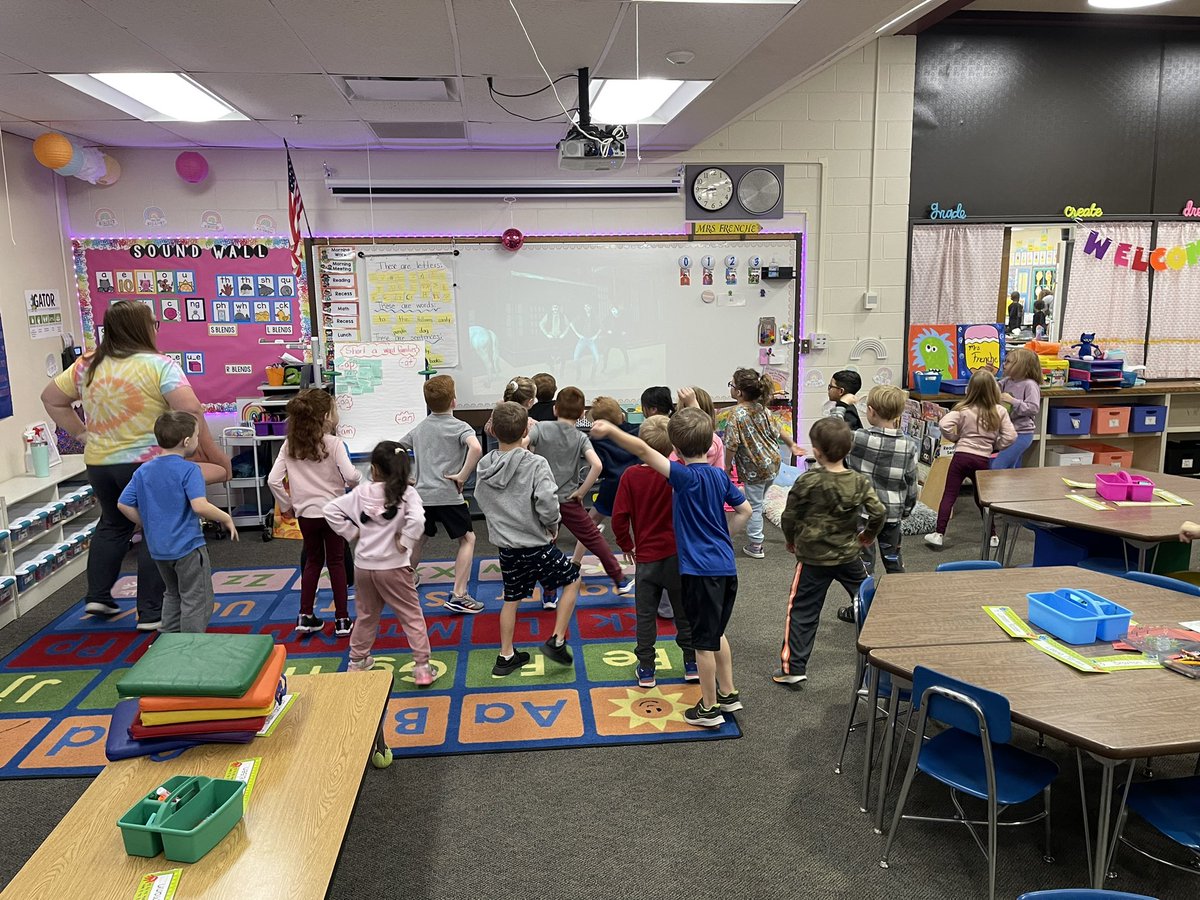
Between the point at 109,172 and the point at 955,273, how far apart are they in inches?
269

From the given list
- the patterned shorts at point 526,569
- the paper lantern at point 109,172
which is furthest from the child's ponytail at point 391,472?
the paper lantern at point 109,172

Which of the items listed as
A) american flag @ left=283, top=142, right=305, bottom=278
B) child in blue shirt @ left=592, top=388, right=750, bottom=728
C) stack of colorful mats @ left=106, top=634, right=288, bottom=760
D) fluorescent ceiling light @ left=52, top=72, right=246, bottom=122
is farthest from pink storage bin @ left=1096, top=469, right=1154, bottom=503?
american flag @ left=283, top=142, right=305, bottom=278

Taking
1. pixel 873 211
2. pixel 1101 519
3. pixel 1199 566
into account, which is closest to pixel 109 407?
pixel 1101 519

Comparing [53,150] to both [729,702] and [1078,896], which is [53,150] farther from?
[1078,896]

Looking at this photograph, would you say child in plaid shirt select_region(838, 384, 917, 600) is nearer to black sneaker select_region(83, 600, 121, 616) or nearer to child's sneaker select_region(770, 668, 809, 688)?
child's sneaker select_region(770, 668, 809, 688)

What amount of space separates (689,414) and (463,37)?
211 centimetres

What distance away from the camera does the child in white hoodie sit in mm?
3545

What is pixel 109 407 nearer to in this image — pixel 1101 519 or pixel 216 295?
pixel 216 295

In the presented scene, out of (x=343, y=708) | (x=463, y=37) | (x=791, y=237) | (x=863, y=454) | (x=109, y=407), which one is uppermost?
(x=463, y=37)

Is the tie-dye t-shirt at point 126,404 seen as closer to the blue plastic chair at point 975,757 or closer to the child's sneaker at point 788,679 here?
the child's sneaker at point 788,679

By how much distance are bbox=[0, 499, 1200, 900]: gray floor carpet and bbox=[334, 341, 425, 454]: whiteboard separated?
3464 mm

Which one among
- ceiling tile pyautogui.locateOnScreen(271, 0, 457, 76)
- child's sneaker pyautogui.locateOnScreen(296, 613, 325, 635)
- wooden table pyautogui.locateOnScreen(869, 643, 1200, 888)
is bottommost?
child's sneaker pyautogui.locateOnScreen(296, 613, 325, 635)

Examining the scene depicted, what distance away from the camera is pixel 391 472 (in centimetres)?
353

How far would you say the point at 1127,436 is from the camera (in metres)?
7.20
